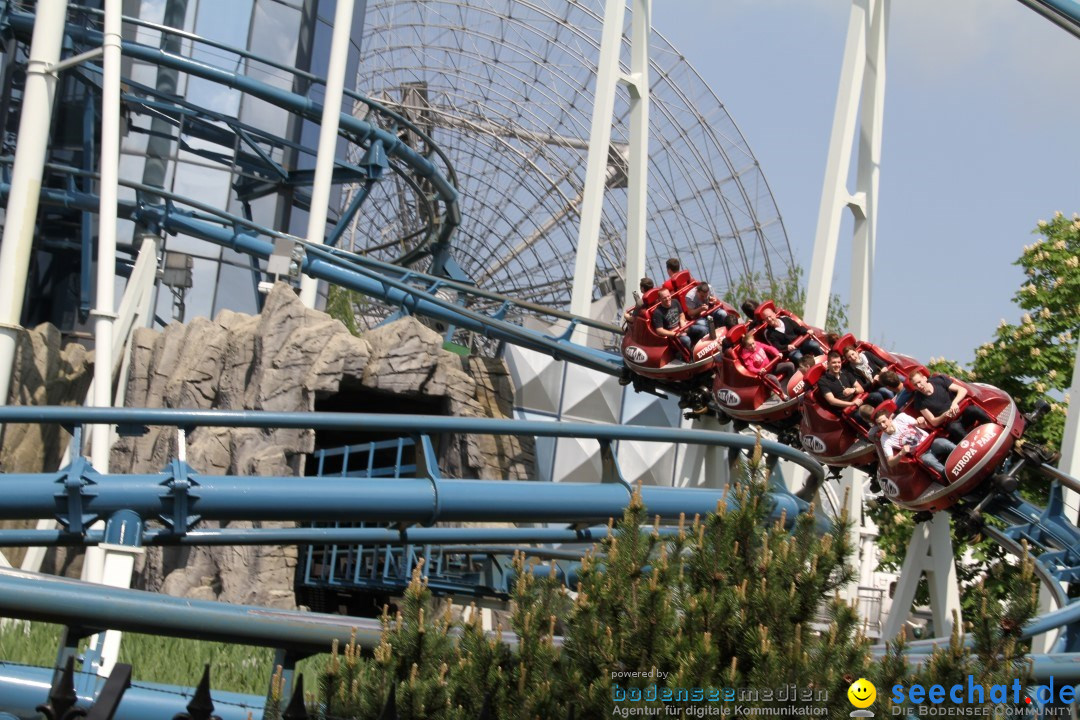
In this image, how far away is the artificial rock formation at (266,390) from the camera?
1100cm

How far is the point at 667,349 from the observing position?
1062 centimetres

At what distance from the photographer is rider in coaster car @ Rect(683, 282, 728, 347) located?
10.5m

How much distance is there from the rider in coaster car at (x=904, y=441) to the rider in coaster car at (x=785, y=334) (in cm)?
181

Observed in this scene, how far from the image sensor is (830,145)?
43.1 feet

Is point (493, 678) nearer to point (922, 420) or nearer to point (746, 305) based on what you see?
point (922, 420)

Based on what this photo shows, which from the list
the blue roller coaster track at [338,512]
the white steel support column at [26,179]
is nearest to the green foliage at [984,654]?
the blue roller coaster track at [338,512]

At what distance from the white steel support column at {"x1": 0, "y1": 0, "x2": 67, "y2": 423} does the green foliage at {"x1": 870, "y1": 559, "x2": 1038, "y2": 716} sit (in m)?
5.84

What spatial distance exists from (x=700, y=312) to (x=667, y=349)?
43 cm

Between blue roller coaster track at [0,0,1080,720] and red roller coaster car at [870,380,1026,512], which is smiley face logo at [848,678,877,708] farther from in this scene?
red roller coaster car at [870,380,1026,512]

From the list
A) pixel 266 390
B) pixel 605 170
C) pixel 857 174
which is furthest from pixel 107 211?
pixel 857 174

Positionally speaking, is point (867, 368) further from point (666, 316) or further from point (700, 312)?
point (666, 316)

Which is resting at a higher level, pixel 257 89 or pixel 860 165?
pixel 257 89

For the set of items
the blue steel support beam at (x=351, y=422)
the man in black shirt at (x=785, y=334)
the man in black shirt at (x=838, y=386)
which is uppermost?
the man in black shirt at (x=785, y=334)

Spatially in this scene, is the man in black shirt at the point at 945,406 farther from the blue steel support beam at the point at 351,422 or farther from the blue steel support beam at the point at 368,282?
the blue steel support beam at the point at 368,282
